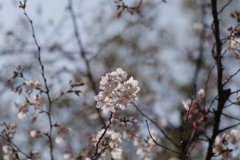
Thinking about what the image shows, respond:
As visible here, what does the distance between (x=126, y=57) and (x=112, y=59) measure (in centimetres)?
44

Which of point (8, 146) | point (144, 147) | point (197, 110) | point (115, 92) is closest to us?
point (115, 92)

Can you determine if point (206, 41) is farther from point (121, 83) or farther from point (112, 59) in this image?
point (121, 83)

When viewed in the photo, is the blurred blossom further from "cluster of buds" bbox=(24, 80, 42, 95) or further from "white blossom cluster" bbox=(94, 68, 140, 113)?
"cluster of buds" bbox=(24, 80, 42, 95)

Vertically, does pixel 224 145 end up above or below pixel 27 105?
below

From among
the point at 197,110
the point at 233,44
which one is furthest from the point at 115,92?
the point at 233,44

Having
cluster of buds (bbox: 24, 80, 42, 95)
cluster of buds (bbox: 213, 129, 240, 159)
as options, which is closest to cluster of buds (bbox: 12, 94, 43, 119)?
cluster of buds (bbox: 24, 80, 42, 95)

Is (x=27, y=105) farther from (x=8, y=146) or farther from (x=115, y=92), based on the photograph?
(x=115, y=92)

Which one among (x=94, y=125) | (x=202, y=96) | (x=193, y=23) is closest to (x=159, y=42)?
(x=193, y=23)

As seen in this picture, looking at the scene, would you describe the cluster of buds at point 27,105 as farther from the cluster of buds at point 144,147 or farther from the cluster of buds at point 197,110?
the cluster of buds at point 197,110

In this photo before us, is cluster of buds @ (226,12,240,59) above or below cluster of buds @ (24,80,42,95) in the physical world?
above

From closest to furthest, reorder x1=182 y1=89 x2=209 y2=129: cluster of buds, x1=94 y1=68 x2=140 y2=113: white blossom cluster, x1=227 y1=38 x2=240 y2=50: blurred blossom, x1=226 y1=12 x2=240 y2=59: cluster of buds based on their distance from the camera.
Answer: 1. x1=94 y1=68 x2=140 y2=113: white blossom cluster
2. x1=182 y1=89 x2=209 y2=129: cluster of buds
3. x1=226 y1=12 x2=240 y2=59: cluster of buds
4. x1=227 y1=38 x2=240 y2=50: blurred blossom

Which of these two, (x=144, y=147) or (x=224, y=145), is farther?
(x=144, y=147)

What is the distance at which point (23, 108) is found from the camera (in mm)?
2695

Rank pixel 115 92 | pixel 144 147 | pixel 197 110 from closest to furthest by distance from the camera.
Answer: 1. pixel 115 92
2. pixel 197 110
3. pixel 144 147
